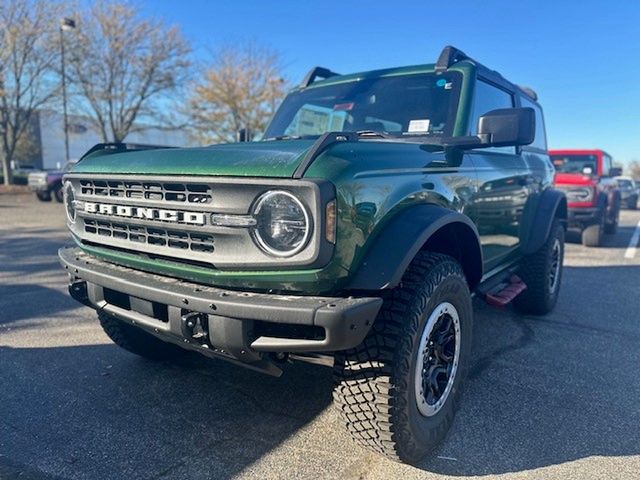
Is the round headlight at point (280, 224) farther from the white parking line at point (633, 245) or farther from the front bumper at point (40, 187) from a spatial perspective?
the front bumper at point (40, 187)

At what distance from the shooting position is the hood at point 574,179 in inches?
402

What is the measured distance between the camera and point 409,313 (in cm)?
228

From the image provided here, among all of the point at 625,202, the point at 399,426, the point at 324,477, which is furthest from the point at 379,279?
the point at 625,202

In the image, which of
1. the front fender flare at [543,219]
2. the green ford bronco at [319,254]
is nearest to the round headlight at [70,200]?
the green ford bronco at [319,254]

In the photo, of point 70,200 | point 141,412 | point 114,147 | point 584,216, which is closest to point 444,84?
point 114,147

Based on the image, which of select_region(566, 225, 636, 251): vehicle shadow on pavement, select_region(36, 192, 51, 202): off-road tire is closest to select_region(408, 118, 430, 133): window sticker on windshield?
select_region(566, 225, 636, 251): vehicle shadow on pavement

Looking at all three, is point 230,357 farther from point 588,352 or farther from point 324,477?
point 588,352

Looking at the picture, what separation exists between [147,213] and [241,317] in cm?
78

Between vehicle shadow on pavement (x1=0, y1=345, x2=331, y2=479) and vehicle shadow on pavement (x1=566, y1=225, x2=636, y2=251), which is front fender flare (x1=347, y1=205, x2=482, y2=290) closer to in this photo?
vehicle shadow on pavement (x1=0, y1=345, x2=331, y2=479)

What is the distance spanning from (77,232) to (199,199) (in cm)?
117

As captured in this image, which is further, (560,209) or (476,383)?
(560,209)

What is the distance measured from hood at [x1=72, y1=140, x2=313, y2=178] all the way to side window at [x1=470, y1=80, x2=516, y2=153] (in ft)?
4.96

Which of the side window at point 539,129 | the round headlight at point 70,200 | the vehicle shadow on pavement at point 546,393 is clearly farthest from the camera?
the side window at point 539,129

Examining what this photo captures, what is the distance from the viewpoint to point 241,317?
1994 millimetres
